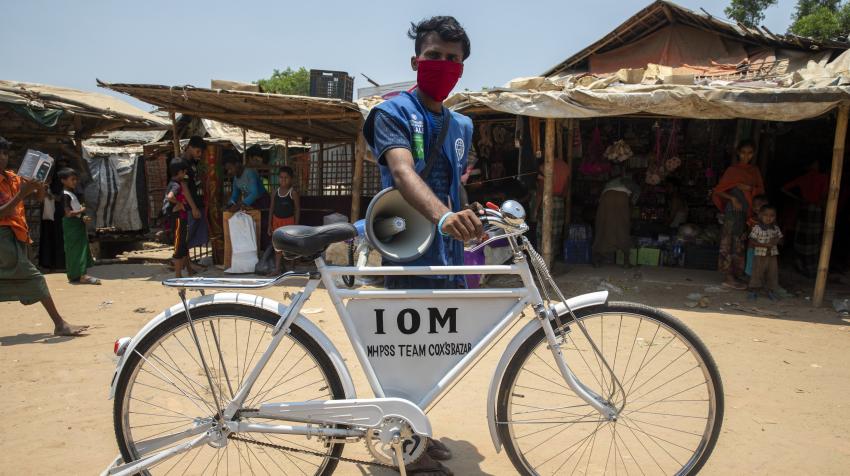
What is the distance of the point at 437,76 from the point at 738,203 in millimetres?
6504

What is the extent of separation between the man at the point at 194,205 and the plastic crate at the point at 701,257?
299 inches

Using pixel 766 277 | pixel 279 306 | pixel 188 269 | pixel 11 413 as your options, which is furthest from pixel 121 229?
pixel 766 277

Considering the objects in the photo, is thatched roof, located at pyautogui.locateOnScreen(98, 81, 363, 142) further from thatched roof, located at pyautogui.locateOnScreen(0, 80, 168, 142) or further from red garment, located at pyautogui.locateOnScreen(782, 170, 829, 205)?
red garment, located at pyautogui.locateOnScreen(782, 170, 829, 205)

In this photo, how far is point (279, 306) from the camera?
80.9 inches

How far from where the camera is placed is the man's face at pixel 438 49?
86.8 inches

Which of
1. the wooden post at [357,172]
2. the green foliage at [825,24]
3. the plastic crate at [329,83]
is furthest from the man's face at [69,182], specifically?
the green foliage at [825,24]

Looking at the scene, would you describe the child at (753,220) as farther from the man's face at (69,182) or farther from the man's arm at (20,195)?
the man's face at (69,182)

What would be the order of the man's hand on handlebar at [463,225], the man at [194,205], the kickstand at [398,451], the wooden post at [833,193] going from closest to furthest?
the man's hand on handlebar at [463,225] → the kickstand at [398,451] → the wooden post at [833,193] → the man at [194,205]

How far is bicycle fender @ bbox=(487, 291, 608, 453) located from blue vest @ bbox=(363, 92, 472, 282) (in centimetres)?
36

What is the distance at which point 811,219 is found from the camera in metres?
7.96

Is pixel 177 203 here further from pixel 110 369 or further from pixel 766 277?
pixel 766 277

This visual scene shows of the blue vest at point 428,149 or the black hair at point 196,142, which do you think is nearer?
the blue vest at point 428,149

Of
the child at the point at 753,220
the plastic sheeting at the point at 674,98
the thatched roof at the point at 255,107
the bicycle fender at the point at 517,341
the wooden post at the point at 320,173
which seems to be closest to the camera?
the bicycle fender at the point at 517,341

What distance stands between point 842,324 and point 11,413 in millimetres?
7220
